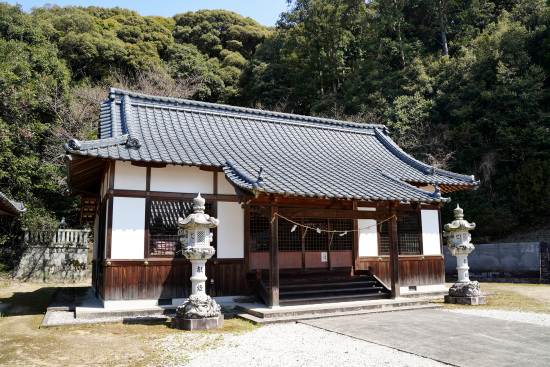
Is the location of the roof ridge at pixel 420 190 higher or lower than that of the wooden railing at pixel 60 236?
higher

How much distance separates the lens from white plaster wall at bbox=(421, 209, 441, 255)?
1371 centimetres

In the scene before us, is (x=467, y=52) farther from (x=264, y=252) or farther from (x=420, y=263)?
(x=264, y=252)

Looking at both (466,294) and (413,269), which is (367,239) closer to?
(413,269)

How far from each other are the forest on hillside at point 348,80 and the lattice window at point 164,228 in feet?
41.0

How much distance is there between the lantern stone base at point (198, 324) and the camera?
784 centimetres

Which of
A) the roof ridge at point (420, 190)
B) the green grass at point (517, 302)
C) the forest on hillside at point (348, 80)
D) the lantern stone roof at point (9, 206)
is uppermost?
the forest on hillside at point (348, 80)

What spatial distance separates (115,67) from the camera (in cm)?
3272

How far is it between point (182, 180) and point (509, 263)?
16.7 m

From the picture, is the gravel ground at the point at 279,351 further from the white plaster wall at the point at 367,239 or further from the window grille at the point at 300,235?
the white plaster wall at the point at 367,239

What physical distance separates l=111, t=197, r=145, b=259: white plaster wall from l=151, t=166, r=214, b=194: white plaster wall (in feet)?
2.39

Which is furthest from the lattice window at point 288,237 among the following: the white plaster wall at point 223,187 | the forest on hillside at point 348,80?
the forest on hillside at point 348,80

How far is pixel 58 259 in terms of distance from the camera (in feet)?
62.5

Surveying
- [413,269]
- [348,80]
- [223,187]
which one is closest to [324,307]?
[223,187]

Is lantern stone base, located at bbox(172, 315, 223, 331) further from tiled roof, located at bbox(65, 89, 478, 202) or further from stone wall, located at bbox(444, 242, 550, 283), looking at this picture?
stone wall, located at bbox(444, 242, 550, 283)
